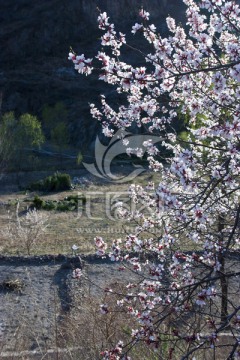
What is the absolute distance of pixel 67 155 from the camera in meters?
35.2

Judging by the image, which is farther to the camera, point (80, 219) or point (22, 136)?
point (22, 136)

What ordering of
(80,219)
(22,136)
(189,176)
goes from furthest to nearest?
(22,136), (80,219), (189,176)

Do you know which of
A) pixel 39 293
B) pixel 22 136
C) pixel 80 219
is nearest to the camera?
pixel 39 293

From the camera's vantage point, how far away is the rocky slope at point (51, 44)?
168 ft

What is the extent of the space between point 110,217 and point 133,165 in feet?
40.8

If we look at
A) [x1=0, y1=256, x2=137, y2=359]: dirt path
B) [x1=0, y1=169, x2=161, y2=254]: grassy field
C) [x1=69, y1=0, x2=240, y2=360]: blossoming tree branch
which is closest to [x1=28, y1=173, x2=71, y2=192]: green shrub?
[x1=0, y1=169, x2=161, y2=254]: grassy field

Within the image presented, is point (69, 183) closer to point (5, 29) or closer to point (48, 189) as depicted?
point (48, 189)

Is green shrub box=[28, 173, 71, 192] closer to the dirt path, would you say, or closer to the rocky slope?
the dirt path

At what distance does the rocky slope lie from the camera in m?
51.2

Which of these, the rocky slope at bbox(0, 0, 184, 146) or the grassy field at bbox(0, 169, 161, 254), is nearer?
the grassy field at bbox(0, 169, 161, 254)

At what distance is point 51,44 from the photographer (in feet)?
201

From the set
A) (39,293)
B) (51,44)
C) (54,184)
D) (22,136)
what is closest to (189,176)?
(39,293)

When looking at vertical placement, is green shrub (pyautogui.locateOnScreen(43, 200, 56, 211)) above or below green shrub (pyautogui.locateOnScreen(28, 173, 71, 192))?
below

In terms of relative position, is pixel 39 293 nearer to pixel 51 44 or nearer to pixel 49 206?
pixel 49 206
